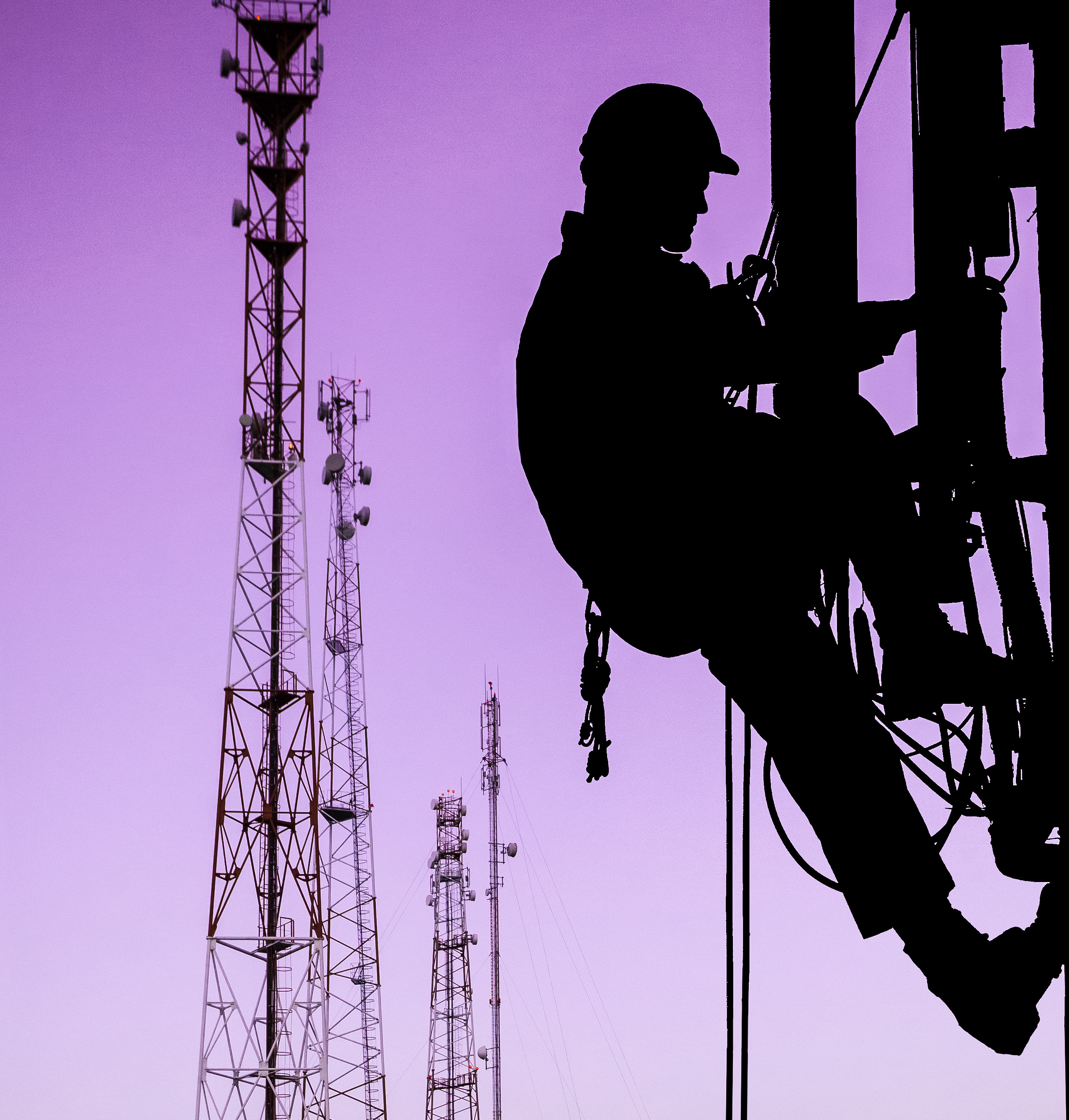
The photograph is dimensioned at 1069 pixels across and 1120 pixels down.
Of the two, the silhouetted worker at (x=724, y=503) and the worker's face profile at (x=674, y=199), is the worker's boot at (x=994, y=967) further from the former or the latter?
the worker's face profile at (x=674, y=199)

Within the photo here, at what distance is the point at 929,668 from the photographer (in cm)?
424

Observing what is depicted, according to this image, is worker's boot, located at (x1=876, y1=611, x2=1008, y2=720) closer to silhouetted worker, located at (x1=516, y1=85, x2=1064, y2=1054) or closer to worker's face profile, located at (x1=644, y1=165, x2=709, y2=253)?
silhouetted worker, located at (x1=516, y1=85, x2=1064, y2=1054)

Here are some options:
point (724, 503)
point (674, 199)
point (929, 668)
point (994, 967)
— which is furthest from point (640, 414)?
point (994, 967)

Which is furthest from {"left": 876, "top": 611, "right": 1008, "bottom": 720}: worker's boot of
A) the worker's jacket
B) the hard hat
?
the hard hat

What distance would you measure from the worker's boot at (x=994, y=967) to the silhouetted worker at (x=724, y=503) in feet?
0.05

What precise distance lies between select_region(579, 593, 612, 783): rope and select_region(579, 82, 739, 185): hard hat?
1.43 m

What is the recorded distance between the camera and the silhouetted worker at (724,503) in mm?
4133

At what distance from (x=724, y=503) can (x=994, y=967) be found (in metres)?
1.51

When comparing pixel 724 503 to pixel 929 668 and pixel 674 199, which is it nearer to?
pixel 929 668

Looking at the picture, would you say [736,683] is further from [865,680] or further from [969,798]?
[969,798]

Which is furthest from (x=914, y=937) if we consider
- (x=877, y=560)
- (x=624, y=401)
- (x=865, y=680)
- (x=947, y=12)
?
(x=947, y=12)

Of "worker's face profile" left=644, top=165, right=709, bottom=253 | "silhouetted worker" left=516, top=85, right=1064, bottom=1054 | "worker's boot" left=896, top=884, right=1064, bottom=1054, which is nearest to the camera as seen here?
"worker's boot" left=896, top=884, right=1064, bottom=1054

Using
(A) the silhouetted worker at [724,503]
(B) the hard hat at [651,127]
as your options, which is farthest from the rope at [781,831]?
(B) the hard hat at [651,127]

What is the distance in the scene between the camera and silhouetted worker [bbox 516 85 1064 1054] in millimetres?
4133
